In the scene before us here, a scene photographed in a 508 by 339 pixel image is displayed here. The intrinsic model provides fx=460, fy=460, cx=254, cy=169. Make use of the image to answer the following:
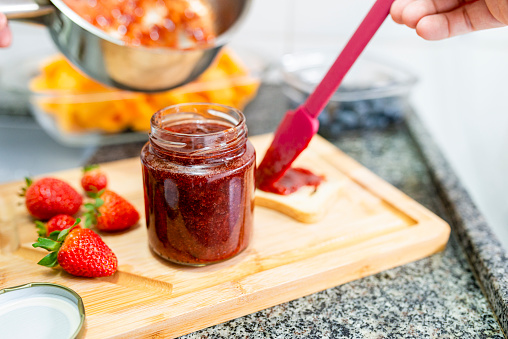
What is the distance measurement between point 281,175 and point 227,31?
16.5 inches

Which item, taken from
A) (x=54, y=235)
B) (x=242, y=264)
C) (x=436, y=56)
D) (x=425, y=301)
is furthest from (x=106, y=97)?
(x=436, y=56)

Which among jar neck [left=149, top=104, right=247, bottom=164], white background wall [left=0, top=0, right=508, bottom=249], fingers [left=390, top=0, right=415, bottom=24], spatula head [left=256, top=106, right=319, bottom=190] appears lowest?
white background wall [left=0, top=0, right=508, bottom=249]

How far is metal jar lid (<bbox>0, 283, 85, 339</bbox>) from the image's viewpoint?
721 millimetres

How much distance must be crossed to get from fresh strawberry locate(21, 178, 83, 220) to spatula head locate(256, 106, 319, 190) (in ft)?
1.43

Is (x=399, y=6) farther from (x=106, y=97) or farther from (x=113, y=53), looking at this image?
(x=106, y=97)

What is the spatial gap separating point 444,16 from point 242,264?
2.04 ft

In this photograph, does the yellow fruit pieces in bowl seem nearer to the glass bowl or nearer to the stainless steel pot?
the glass bowl

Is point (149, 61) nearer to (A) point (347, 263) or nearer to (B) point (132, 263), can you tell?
(B) point (132, 263)

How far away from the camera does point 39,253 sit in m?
0.94

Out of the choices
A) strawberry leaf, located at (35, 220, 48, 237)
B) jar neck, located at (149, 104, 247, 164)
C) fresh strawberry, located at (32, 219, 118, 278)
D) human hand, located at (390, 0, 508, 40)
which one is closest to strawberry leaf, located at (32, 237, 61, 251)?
fresh strawberry, located at (32, 219, 118, 278)

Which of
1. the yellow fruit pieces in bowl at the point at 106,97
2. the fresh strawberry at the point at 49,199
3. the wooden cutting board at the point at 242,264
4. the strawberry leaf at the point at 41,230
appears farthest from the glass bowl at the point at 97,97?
the strawberry leaf at the point at 41,230

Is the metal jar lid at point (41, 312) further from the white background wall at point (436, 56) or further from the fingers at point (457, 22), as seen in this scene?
the white background wall at point (436, 56)

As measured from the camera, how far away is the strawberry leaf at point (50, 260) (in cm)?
83

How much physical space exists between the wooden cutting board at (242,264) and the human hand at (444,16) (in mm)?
424
